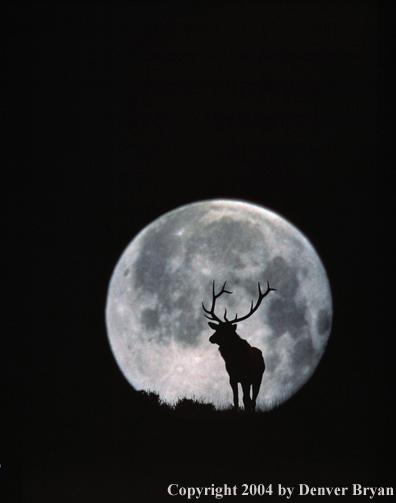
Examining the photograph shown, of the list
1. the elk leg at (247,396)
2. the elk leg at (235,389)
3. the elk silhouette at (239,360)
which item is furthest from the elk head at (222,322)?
the elk leg at (247,396)

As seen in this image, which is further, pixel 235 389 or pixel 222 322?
pixel 222 322

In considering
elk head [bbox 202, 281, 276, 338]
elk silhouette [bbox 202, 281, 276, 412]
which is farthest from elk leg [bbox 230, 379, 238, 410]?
elk head [bbox 202, 281, 276, 338]

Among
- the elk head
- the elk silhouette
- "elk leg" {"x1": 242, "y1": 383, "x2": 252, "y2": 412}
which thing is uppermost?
the elk head

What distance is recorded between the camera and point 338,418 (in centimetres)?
812

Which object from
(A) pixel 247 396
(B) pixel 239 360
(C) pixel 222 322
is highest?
(C) pixel 222 322

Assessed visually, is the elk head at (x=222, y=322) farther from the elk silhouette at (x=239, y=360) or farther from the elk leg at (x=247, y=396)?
the elk leg at (x=247, y=396)

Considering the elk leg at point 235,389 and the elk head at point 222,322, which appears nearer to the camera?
the elk leg at point 235,389

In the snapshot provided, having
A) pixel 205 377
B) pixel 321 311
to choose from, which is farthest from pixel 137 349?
pixel 321 311

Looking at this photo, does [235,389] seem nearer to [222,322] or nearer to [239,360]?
[239,360]

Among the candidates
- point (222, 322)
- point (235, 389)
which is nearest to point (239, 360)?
point (235, 389)

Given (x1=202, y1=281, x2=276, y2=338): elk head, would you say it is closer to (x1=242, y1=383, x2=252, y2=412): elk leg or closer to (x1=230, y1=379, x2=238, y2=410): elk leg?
(x1=230, y1=379, x2=238, y2=410): elk leg

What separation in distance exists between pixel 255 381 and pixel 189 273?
95.2 inches

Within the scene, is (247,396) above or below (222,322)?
below

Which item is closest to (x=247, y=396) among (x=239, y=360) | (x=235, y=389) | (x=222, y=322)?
(x=235, y=389)
